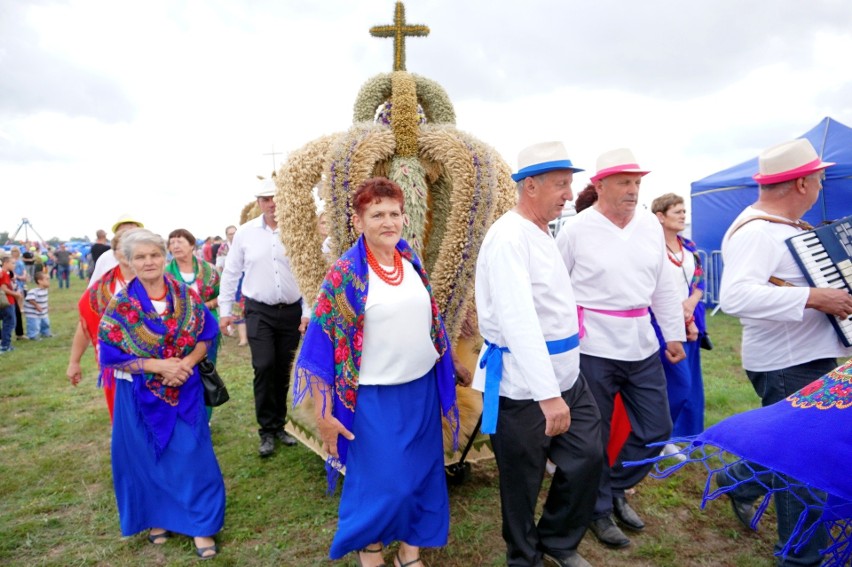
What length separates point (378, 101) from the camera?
3.72 meters

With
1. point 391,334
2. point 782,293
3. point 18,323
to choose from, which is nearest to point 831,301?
point 782,293

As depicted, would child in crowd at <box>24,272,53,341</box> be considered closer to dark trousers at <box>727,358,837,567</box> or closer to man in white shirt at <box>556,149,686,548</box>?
man in white shirt at <box>556,149,686,548</box>

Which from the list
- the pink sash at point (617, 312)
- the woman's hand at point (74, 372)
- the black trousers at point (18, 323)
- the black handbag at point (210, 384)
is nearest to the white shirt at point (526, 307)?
the pink sash at point (617, 312)

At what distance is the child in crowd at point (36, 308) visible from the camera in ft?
37.7

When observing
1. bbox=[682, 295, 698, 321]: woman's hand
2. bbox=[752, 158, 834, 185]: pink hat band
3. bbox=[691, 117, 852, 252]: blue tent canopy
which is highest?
bbox=[691, 117, 852, 252]: blue tent canopy

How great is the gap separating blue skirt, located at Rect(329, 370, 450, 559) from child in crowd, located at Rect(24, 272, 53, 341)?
1118 cm

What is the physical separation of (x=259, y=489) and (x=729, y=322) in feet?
29.9

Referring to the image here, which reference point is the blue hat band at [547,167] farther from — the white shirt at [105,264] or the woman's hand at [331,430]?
the white shirt at [105,264]

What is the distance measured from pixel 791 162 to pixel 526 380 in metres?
1.74

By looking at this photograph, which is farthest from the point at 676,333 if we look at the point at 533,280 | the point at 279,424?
the point at 279,424

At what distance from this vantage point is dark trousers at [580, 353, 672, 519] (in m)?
3.14

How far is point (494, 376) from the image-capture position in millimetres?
2607

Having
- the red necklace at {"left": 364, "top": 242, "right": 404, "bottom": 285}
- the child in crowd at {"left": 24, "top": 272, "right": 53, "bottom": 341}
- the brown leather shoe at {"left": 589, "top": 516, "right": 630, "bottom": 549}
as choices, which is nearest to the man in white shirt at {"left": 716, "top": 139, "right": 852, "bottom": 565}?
the brown leather shoe at {"left": 589, "top": 516, "right": 630, "bottom": 549}

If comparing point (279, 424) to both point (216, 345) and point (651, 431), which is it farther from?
point (651, 431)
